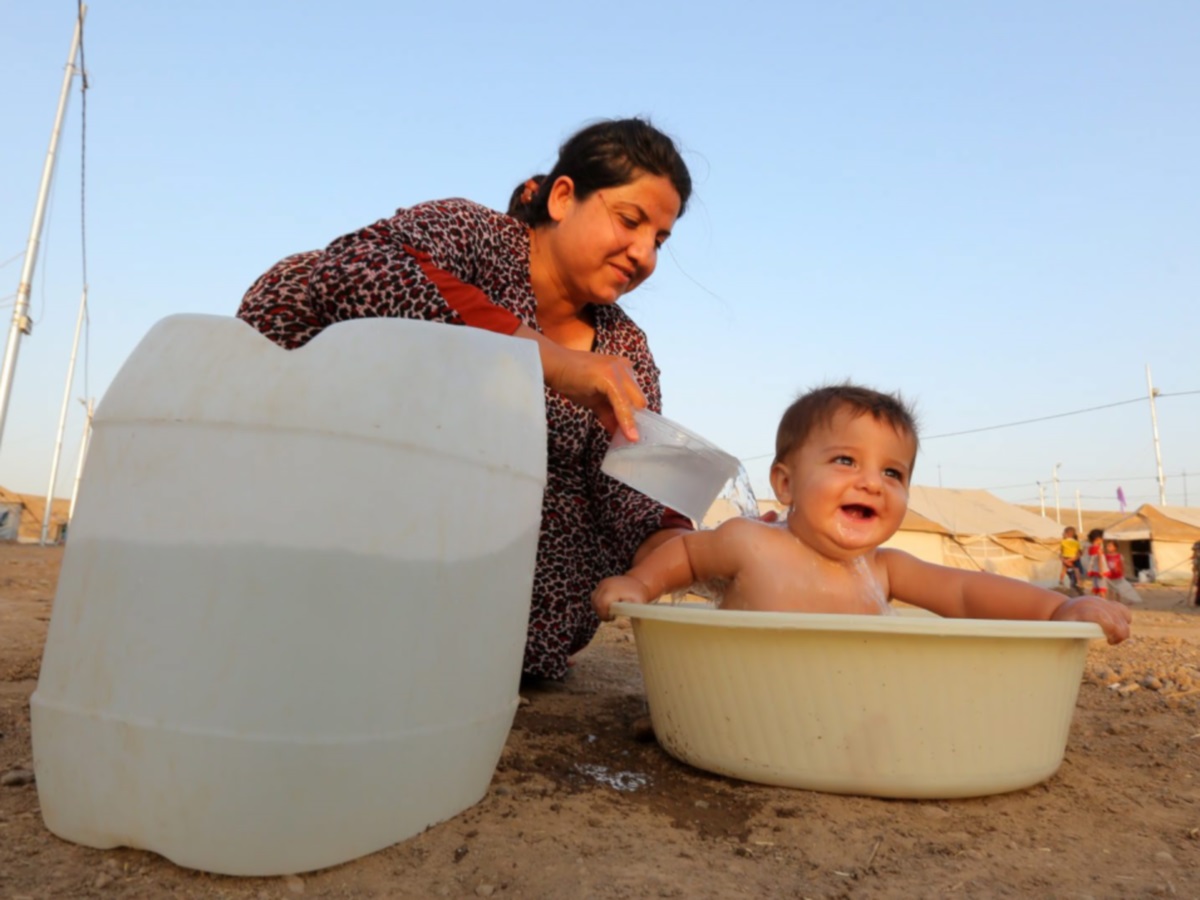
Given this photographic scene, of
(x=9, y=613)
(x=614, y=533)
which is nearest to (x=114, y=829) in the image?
(x=614, y=533)

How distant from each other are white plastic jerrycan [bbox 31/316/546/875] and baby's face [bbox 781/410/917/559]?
928 millimetres

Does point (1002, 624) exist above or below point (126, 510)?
below

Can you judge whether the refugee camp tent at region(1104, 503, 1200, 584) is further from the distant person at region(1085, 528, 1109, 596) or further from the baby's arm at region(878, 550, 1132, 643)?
the baby's arm at region(878, 550, 1132, 643)

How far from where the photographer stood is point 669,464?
5.32 ft

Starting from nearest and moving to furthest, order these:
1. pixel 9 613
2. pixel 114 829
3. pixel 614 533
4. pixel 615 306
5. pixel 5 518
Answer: pixel 114 829, pixel 614 533, pixel 615 306, pixel 9 613, pixel 5 518

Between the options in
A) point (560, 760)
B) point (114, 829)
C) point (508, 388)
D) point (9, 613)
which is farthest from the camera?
point (9, 613)

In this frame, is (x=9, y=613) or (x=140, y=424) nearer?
(x=140, y=424)

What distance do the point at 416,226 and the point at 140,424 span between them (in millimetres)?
785

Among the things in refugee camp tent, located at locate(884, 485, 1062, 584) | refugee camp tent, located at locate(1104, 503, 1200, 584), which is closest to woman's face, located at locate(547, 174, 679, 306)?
refugee camp tent, located at locate(884, 485, 1062, 584)

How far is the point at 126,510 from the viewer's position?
0.95 metres

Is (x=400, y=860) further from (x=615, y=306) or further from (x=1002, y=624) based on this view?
(x=615, y=306)

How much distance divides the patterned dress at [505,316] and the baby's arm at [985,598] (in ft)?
1.81

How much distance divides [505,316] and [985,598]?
3.80 ft

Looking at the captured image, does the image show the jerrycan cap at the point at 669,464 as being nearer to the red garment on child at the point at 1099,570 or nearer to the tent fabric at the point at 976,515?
the red garment on child at the point at 1099,570
